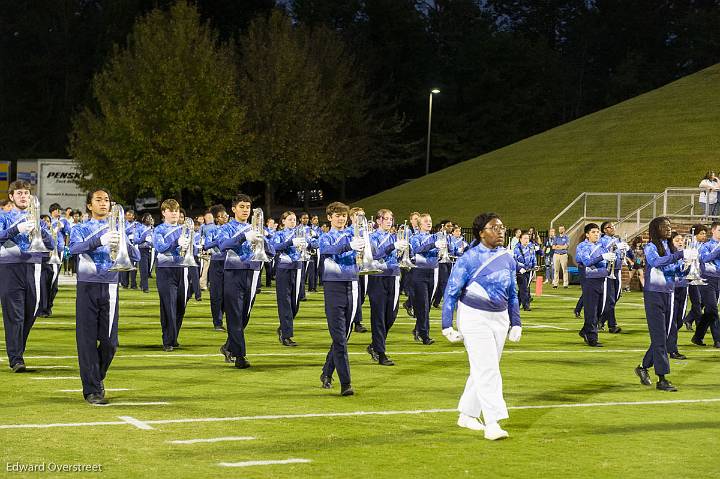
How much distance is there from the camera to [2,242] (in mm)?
13938

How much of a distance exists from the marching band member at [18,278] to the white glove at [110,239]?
2.48 metres

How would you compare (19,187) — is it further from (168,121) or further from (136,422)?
(168,121)

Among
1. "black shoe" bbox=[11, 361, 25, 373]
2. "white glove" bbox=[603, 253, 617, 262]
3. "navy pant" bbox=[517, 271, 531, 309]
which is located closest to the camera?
"black shoe" bbox=[11, 361, 25, 373]

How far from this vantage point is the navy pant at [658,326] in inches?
527

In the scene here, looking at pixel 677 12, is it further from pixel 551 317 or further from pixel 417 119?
pixel 551 317

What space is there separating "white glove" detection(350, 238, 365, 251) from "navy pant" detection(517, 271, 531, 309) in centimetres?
1407

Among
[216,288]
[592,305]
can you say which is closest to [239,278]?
[216,288]

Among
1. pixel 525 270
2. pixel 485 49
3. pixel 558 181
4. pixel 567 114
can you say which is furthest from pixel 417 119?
pixel 525 270

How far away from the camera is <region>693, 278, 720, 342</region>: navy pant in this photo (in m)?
19.1

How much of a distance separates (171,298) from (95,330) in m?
5.13

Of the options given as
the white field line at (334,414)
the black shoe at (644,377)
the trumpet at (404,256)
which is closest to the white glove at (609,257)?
the trumpet at (404,256)

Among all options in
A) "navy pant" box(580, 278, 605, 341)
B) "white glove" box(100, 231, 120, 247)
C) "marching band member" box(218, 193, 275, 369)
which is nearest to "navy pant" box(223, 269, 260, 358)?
"marching band member" box(218, 193, 275, 369)

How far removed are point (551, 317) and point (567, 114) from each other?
2940 inches

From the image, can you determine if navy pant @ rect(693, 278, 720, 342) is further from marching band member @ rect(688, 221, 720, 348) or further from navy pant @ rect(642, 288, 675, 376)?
navy pant @ rect(642, 288, 675, 376)
